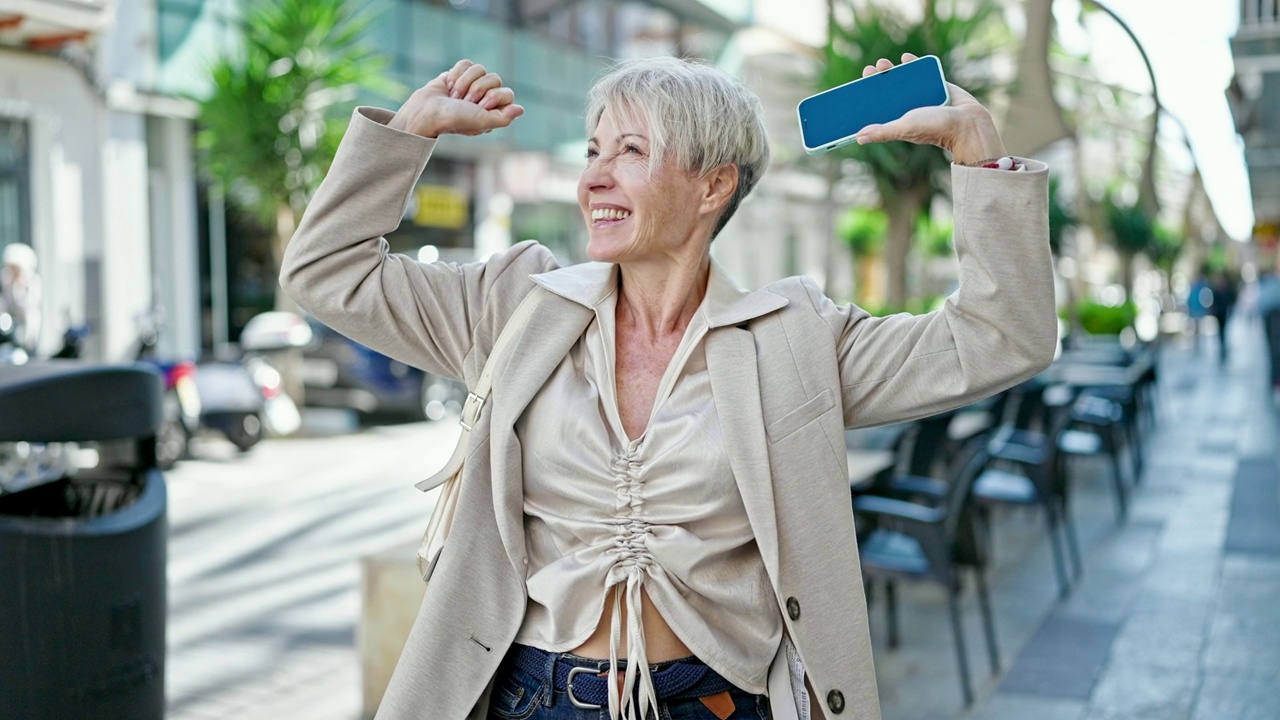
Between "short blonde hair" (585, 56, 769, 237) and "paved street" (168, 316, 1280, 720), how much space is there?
2.94m

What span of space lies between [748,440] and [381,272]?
0.63 meters

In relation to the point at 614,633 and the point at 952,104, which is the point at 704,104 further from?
the point at 614,633

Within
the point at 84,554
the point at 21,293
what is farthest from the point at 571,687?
the point at 21,293

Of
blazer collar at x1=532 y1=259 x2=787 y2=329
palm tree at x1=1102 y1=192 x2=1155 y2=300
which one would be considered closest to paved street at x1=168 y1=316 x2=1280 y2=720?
blazer collar at x1=532 y1=259 x2=787 y2=329

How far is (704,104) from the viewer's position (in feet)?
6.37

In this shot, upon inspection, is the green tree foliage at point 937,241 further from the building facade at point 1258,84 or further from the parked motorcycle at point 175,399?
the parked motorcycle at point 175,399

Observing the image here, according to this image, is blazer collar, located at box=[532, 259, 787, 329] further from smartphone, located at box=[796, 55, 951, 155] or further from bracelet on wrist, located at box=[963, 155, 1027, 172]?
bracelet on wrist, located at box=[963, 155, 1027, 172]

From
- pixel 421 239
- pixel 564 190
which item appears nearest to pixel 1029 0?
pixel 421 239

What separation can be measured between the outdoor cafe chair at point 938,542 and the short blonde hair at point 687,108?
281 cm

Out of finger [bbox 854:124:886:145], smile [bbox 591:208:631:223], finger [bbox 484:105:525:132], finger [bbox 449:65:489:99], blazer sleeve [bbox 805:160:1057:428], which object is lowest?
blazer sleeve [bbox 805:160:1057:428]

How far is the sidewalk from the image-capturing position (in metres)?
4.62

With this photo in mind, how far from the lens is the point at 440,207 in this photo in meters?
21.7

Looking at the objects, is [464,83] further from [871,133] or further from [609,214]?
[871,133]

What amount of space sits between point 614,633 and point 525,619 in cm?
17
